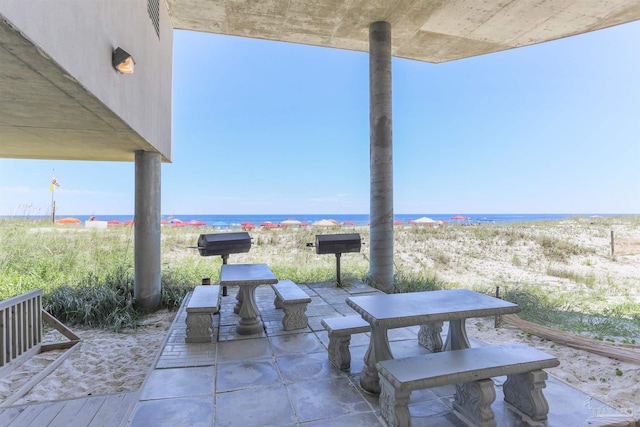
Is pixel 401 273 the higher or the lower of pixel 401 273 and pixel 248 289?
the lower

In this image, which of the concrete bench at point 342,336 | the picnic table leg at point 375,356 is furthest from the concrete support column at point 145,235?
the picnic table leg at point 375,356

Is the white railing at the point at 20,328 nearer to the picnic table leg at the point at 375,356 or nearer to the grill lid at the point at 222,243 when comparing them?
the grill lid at the point at 222,243

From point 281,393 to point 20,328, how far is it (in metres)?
2.92

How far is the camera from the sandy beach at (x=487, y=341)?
2395mm

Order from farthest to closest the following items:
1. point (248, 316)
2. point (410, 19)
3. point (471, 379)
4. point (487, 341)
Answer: point (410, 19), point (487, 341), point (248, 316), point (471, 379)

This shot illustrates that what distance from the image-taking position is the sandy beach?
7.86 feet

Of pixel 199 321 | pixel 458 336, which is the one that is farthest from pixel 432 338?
pixel 199 321

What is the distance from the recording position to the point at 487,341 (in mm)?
3250

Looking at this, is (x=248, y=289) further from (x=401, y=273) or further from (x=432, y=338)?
(x=401, y=273)

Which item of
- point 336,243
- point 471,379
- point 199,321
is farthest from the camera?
point 336,243

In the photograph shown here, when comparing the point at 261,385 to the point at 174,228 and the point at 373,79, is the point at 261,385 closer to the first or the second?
the point at 373,79

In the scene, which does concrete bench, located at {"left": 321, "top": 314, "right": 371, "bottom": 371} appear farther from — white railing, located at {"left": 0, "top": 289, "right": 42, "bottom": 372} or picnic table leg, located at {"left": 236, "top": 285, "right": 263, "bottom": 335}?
white railing, located at {"left": 0, "top": 289, "right": 42, "bottom": 372}

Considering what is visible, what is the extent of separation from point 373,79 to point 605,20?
3.92 meters

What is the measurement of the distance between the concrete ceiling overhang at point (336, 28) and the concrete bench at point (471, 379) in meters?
2.99
